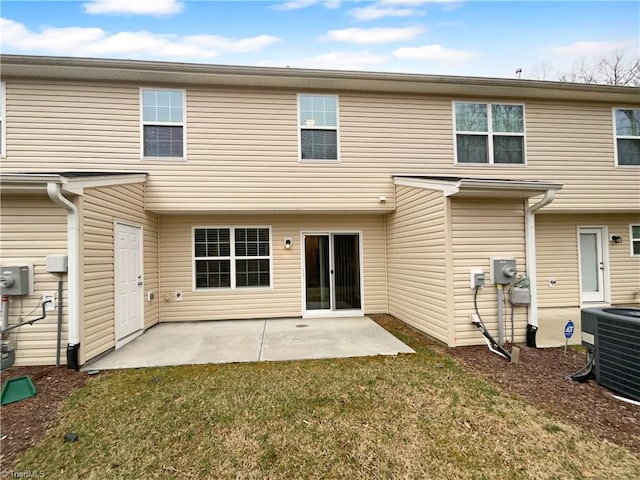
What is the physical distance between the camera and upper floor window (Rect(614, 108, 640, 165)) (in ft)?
24.4

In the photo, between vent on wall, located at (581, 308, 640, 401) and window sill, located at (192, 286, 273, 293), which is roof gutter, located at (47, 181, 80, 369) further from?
vent on wall, located at (581, 308, 640, 401)

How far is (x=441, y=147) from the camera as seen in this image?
6.98 m

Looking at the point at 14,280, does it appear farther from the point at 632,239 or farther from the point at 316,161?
the point at 632,239

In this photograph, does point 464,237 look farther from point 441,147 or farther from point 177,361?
point 177,361

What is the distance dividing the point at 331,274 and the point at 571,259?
6.07 meters

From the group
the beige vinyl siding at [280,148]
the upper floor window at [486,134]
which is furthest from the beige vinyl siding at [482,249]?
the upper floor window at [486,134]

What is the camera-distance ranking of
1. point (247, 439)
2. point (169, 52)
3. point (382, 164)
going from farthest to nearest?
point (169, 52)
point (382, 164)
point (247, 439)

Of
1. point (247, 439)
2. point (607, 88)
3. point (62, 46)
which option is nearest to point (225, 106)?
point (62, 46)

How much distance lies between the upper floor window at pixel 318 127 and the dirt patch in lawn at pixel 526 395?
4.62 metres

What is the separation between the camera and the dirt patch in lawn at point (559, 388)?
2.75m

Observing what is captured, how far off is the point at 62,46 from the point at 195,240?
6493 millimetres

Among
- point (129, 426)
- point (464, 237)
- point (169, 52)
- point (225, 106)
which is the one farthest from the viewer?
point (169, 52)

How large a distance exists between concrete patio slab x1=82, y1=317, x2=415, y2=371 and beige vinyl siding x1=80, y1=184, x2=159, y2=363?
0.35 meters

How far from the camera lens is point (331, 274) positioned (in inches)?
286
